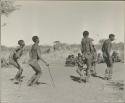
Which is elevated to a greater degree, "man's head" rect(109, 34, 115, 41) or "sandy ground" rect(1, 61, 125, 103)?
"man's head" rect(109, 34, 115, 41)

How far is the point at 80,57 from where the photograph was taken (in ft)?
17.2

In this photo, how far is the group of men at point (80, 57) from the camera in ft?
16.9

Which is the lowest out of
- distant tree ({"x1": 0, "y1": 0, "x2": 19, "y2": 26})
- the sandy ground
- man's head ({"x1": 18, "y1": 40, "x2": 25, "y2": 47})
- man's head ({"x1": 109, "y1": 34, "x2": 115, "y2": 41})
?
the sandy ground

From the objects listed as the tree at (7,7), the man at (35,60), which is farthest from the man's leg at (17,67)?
the tree at (7,7)

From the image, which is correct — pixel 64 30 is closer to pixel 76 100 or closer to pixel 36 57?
pixel 36 57

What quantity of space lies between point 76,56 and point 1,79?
0.96m

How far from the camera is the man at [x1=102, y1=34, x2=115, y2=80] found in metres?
5.23

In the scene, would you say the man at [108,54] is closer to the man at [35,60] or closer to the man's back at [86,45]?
the man's back at [86,45]

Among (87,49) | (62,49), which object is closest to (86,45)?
(87,49)

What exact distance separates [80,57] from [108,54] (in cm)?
35

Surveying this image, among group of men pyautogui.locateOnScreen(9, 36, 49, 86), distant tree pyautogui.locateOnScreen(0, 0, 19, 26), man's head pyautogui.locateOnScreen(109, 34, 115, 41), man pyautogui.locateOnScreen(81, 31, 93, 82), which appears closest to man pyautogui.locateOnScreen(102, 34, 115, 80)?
man's head pyautogui.locateOnScreen(109, 34, 115, 41)

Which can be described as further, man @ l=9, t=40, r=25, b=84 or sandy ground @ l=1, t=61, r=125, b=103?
man @ l=9, t=40, r=25, b=84

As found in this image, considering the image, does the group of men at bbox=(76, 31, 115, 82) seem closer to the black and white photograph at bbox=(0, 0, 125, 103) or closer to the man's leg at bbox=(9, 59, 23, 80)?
the black and white photograph at bbox=(0, 0, 125, 103)

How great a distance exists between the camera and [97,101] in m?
5.04
